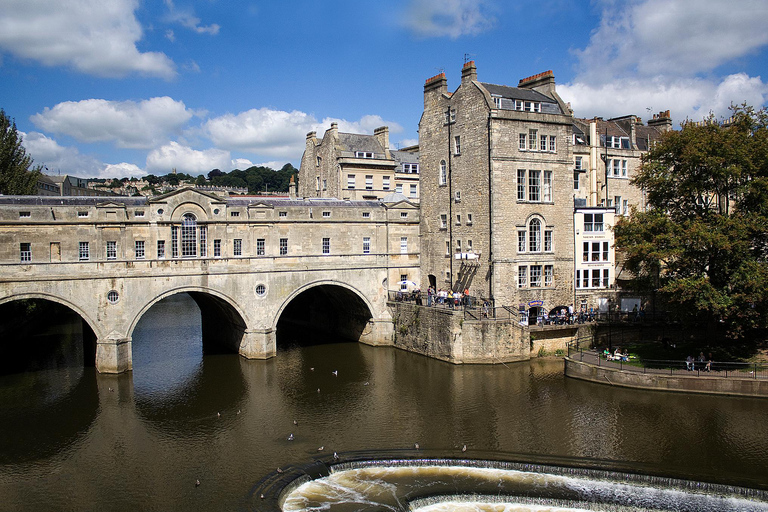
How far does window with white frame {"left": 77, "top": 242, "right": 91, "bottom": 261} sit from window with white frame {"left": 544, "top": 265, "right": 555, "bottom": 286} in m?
28.3

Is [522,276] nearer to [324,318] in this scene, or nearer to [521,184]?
[521,184]

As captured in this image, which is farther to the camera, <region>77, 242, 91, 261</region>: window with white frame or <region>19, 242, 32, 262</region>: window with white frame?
<region>77, 242, 91, 261</region>: window with white frame

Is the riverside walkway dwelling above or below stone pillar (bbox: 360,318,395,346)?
below

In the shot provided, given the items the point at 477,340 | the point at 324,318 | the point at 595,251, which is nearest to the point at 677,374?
the point at 477,340

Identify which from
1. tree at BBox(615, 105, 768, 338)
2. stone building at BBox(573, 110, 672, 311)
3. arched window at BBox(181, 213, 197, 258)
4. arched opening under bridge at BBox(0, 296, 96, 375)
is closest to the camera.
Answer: tree at BBox(615, 105, 768, 338)

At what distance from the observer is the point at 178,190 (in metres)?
37.1

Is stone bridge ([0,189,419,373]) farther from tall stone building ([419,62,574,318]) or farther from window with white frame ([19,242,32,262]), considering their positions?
tall stone building ([419,62,574,318])

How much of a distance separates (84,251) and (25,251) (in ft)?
9.57

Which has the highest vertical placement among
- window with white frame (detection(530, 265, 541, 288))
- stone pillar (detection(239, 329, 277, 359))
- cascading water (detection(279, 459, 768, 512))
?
window with white frame (detection(530, 265, 541, 288))

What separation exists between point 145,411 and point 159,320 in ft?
95.0

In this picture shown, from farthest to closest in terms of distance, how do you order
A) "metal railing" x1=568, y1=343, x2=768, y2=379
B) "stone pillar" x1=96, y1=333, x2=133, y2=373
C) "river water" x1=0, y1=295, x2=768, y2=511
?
"stone pillar" x1=96, y1=333, x2=133, y2=373 < "metal railing" x1=568, y1=343, x2=768, y2=379 < "river water" x1=0, y1=295, x2=768, y2=511

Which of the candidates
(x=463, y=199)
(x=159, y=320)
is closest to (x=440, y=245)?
(x=463, y=199)

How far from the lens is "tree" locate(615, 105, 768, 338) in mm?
30766

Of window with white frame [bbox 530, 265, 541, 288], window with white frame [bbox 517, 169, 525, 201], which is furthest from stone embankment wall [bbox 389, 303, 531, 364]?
window with white frame [bbox 517, 169, 525, 201]
